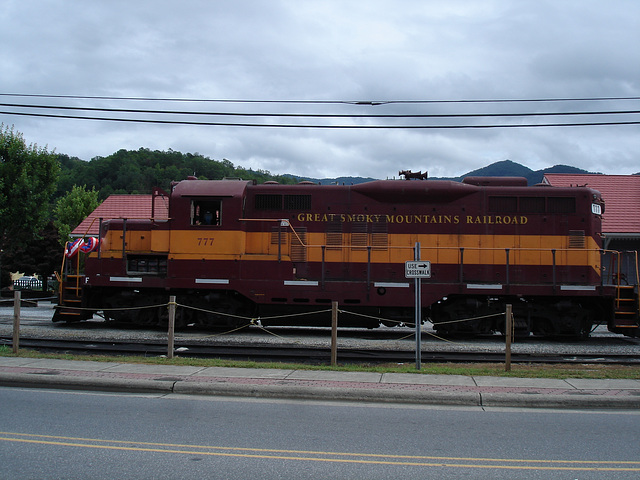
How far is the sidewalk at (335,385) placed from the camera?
7844 mm

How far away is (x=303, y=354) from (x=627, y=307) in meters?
9.19

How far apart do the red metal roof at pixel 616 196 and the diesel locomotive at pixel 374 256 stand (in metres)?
9.04

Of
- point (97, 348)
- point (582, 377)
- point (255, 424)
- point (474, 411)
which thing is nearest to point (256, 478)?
point (255, 424)

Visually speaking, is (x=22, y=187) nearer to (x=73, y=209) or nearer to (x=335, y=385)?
(x=73, y=209)

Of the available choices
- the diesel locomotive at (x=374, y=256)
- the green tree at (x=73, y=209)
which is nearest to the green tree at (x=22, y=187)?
the green tree at (x=73, y=209)

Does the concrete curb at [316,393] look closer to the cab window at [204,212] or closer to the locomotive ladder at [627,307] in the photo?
the cab window at [204,212]

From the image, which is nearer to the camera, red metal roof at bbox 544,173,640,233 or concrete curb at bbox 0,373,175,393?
concrete curb at bbox 0,373,175,393

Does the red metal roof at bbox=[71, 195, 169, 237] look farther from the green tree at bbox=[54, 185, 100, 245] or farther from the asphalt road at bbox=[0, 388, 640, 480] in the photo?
the asphalt road at bbox=[0, 388, 640, 480]

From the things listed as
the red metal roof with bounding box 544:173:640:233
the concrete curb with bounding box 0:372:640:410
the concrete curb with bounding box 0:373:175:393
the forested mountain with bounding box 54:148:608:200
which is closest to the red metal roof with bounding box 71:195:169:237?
the red metal roof with bounding box 544:173:640:233

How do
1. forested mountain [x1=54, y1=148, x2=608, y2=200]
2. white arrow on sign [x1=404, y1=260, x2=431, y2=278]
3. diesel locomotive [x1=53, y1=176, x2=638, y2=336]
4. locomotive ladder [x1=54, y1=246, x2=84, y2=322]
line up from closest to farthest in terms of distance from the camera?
white arrow on sign [x1=404, y1=260, x2=431, y2=278]
diesel locomotive [x1=53, y1=176, x2=638, y2=336]
locomotive ladder [x1=54, y1=246, x2=84, y2=322]
forested mountain [x1=54, y1=148, x2=608, y2=200]

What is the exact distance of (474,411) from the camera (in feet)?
24.5

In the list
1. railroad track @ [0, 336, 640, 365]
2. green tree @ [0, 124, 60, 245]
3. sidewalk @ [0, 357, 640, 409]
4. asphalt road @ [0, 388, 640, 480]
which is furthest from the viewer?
green tree @ [0, 124, 60, 245]

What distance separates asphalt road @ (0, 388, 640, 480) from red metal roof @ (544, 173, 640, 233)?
18.6m

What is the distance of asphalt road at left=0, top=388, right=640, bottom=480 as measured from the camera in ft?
16.5
